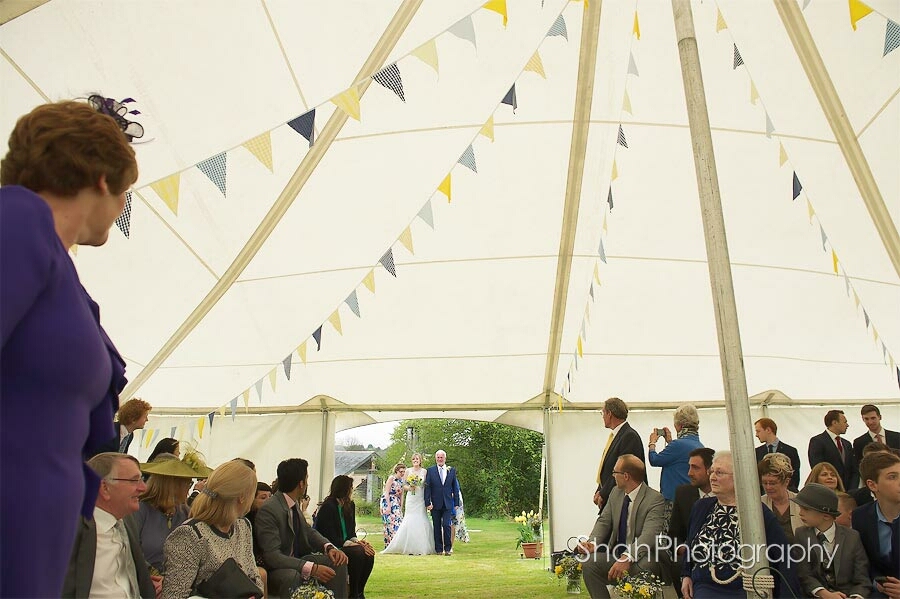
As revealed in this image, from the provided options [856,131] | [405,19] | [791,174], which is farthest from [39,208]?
[791,174]

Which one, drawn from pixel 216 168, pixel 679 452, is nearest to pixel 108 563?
pixel 216 168

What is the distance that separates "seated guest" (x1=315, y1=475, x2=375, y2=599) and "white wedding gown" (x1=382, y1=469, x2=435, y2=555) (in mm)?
5023

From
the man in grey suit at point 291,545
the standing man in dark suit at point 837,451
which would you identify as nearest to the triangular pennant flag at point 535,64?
the man in grey suit at point 291,545

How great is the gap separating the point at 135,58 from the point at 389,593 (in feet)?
16.0

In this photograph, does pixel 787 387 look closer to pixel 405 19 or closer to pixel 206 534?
pixel 405 19

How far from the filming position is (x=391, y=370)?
8242mm

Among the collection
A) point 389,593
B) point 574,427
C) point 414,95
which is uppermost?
point 414,95

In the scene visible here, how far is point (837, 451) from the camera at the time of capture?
228 inches

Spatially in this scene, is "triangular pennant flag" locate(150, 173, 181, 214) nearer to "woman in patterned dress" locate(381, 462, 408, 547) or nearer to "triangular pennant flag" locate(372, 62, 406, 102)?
"triangular pennant flag" locate(372, 62, 406, 102)

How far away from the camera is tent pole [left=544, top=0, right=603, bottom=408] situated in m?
4.66

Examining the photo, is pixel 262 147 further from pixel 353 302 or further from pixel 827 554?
pixel 827 554

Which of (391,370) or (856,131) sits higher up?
(856,131)

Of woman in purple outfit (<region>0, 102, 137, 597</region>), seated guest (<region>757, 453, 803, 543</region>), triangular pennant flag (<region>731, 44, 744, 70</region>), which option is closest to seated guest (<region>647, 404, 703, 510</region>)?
seated guest (<region>757, 453, 803, 543</region>)

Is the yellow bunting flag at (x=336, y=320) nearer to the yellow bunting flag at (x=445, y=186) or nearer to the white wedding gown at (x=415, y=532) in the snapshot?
the yellow bunting flag at (x=445, y=186)
